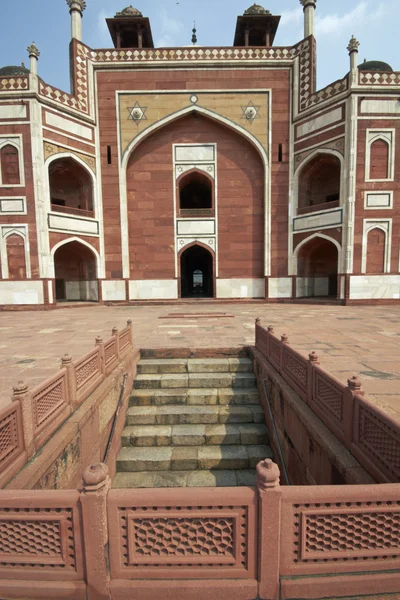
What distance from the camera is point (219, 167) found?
525 inches

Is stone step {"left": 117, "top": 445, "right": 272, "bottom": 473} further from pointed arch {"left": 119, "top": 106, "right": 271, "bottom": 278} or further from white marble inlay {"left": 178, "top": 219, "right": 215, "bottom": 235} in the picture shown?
white marble inlay {"left": 178, "top": 219, "right": 215, "bottom": 235}

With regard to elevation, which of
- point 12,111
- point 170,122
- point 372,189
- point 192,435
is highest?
point 170,122

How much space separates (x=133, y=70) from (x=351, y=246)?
11.9 metres

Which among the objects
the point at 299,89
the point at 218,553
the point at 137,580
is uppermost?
the point at 299,89

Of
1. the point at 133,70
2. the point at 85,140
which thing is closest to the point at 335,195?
the point at 133,70

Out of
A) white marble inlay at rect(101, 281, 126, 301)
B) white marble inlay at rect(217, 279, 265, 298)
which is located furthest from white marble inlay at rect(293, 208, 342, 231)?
white marble inlay at rect(101, 281, 126, 301)

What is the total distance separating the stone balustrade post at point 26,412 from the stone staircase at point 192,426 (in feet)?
5.19

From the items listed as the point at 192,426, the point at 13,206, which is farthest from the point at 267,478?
the point at 13,206

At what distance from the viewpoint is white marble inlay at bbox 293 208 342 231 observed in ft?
39.3

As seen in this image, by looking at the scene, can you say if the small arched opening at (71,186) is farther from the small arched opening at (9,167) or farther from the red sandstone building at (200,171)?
the small arched opening at (9,167)

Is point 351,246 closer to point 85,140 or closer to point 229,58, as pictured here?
point 229,58

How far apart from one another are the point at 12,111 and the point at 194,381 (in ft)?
41.0

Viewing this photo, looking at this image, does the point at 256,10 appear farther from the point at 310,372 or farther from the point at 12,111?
the point at 310,372

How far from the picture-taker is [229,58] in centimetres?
1268
